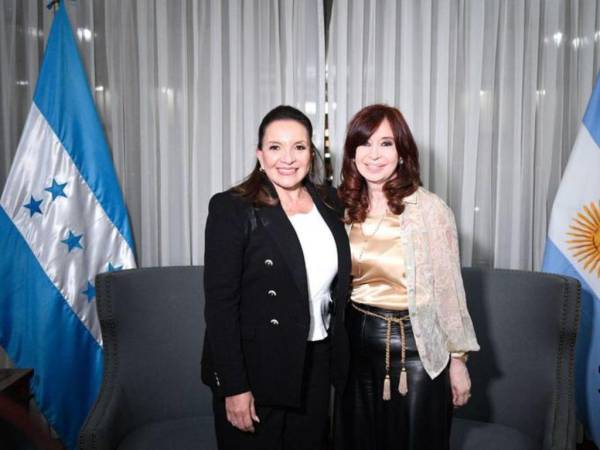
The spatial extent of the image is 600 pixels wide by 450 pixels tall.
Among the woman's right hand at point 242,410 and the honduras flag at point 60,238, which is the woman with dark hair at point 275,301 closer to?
the woman's right hand at point 242,410

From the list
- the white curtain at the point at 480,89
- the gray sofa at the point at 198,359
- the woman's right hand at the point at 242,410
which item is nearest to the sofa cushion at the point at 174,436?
the gray sofa at the point at 198,359

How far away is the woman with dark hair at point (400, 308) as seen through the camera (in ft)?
5.42

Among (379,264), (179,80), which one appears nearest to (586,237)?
(379,264)

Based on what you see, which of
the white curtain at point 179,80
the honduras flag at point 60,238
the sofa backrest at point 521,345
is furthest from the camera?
the white curtain at point 179,80

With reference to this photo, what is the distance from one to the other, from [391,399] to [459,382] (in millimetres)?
235

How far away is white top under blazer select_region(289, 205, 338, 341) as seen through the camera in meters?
1.65

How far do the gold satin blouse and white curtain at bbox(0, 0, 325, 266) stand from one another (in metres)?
1.10

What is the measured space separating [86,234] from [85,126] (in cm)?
54

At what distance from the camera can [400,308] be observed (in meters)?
1.67

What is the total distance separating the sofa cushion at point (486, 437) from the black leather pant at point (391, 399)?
1.23 ft

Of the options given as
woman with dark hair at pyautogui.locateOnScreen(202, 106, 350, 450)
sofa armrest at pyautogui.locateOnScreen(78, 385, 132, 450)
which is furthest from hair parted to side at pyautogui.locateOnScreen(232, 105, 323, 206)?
sofa armrest at pyautogui.locateOnScreen(78, 385, 132, 450)

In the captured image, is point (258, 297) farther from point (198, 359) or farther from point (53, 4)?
point (53, 4)

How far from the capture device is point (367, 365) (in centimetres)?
172

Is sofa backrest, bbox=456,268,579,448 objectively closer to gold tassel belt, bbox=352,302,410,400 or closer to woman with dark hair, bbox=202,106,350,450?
gold tassel belt, bbox=352,302,410,400
